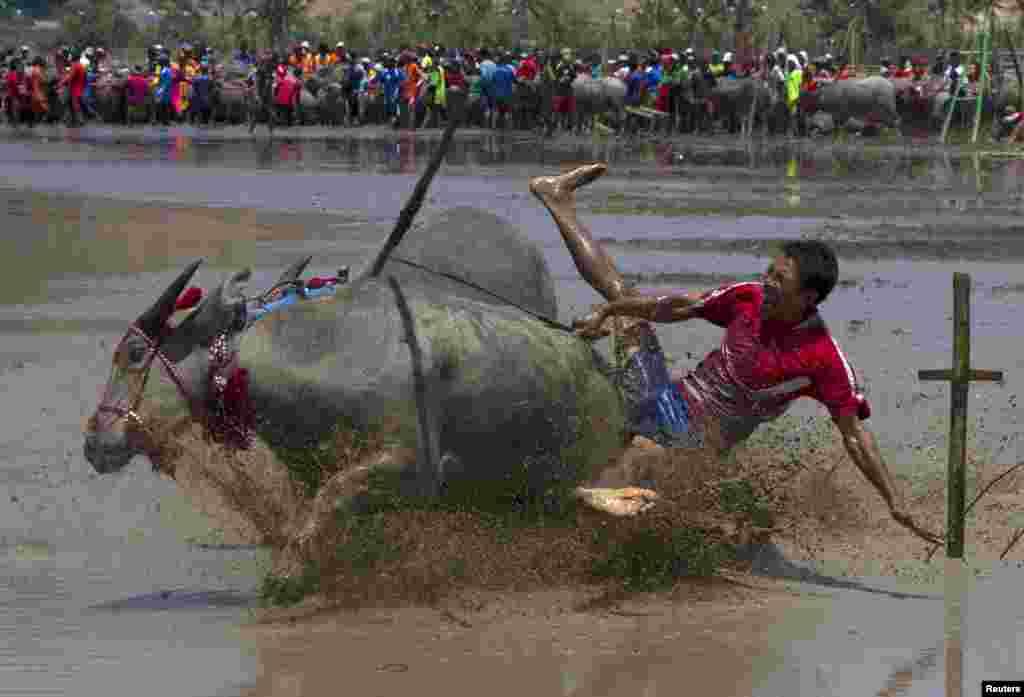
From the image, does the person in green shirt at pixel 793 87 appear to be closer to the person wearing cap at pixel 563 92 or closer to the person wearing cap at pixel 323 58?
the person wearing cap at pixel 563 92

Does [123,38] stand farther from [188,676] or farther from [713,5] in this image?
[188,676]

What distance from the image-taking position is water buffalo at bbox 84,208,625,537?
6.16 meters

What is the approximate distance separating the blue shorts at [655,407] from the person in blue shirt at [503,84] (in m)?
31.0

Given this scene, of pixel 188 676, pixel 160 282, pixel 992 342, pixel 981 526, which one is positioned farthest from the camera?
pixel 160 282

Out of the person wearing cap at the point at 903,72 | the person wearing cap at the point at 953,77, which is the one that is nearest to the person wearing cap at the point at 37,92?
the person wearing cap at the point at 903,72

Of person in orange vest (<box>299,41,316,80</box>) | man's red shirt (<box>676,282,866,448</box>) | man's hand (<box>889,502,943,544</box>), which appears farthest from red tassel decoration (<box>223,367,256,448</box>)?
person in orange vest (<box>299,41,316,80</box>)

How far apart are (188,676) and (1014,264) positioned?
10.7m

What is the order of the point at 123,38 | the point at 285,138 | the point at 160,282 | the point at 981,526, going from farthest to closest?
the point at 123,38
the point at 285,138
the point at 160,282
the point at 981,526

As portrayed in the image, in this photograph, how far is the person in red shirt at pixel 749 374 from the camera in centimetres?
659

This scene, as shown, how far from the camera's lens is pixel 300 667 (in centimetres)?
575

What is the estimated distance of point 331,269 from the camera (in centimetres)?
1440

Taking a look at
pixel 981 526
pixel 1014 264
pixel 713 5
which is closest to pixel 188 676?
pixel 981 526

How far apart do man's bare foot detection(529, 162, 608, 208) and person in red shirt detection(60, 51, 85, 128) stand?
1308 inches

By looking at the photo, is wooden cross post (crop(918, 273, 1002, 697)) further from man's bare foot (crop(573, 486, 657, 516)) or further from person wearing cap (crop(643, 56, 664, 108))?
person wearing cap (crop(643, 56, 664, 108))
